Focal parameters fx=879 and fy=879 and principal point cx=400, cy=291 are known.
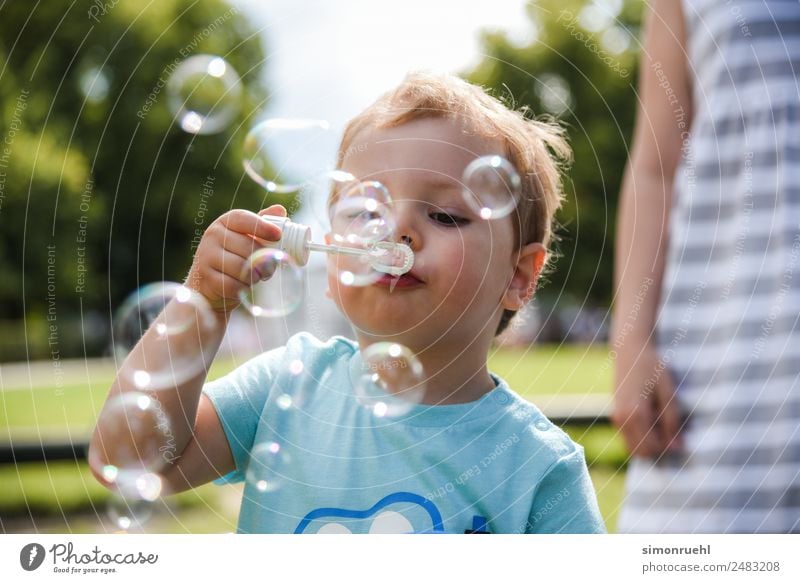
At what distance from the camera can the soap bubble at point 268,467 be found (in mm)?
1086

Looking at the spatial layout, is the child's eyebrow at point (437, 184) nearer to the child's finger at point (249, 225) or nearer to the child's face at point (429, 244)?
the child's face at point (429, 244)

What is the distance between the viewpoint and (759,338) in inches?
52.1

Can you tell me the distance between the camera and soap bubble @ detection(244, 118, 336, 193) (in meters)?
1.29

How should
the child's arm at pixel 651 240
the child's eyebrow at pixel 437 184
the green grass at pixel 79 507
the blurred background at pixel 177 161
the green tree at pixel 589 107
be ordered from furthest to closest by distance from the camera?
the green tree at pixel 589 107
the green grass at pixel 79 507
the blurred background at pixel 177 161
the child's arm at pixel 651 240
the child's eyebrow at pixel 437 184

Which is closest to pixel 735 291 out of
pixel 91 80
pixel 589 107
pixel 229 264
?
pixel 229 264

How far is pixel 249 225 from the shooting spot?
100 centimetres

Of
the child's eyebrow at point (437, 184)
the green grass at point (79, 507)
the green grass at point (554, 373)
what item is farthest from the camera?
the green grass at point (554, 373)

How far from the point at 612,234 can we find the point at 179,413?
10537 millimetres

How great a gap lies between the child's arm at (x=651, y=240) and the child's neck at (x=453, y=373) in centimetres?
29

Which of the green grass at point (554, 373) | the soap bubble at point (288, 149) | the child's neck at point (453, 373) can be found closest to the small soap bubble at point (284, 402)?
the child's neck at point (453, 373)

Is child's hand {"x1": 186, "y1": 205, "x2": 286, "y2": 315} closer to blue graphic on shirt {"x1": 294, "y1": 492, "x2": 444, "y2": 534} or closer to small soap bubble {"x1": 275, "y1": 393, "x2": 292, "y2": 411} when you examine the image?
small soap bubble {"x1": 275, "y1": 393, "x2": 292, "y2": 411}

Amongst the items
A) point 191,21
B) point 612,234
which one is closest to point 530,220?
point 191,21

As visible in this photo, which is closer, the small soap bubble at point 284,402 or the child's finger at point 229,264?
the child's finger at point 229,264

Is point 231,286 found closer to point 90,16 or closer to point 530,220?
point 530,220
